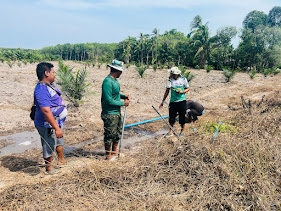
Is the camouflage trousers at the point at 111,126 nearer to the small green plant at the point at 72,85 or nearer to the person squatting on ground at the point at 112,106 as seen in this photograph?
the person squatting on ground at the point at 112,106

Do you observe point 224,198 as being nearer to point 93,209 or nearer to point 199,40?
point 93,209

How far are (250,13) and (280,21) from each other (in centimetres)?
746

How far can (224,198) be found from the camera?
281 centimetres

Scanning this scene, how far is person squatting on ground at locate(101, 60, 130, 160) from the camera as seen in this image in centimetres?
388

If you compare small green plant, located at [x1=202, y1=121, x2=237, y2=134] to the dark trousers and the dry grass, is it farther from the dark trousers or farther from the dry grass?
the dry grass

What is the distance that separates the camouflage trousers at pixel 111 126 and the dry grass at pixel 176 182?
49 cm

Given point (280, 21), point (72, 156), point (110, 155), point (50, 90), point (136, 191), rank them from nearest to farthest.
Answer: point (136, 191) < point (50, 90) < point (110, 155) < point (72, 156) < point (280, 21)

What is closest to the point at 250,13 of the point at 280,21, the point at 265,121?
Result: the point at 280,21

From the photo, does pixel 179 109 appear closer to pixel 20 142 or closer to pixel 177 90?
pixel 177 90

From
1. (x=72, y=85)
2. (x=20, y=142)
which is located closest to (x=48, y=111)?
(x=20, y=142)

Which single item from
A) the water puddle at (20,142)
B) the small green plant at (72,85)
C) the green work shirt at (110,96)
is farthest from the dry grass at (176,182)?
the small green plant at (72,85)

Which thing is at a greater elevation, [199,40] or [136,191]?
[199,40]

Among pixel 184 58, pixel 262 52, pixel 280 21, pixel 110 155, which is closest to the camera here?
pixel 110 155

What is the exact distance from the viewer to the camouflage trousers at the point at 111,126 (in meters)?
4.02
